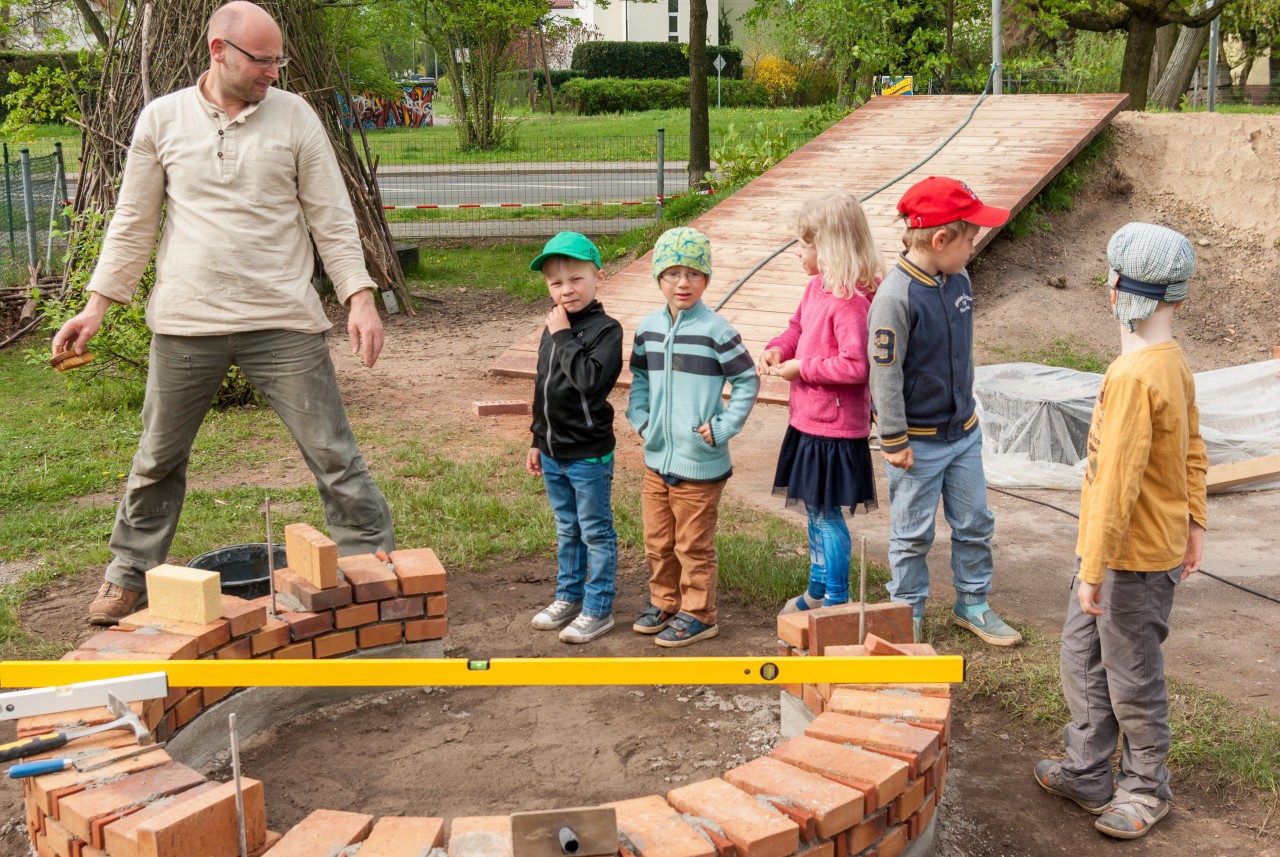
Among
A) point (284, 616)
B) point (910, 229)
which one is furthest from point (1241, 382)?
point (284, 616)

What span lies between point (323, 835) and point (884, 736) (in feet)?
4.46

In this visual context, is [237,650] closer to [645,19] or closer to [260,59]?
[260,59]

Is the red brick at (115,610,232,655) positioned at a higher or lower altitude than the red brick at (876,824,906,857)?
higher

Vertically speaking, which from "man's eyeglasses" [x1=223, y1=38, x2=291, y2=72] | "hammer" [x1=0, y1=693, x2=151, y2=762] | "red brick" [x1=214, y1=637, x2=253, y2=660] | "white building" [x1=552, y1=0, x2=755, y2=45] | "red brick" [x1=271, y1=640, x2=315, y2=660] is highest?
"white building" [x1=552, y1=0, x2=755, y2=45]

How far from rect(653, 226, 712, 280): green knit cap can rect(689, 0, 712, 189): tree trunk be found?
11309 mm

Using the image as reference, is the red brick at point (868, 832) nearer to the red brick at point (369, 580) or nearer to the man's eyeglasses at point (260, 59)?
the red brick at point (369, 580)

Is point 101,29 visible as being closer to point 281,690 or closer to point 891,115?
point 891,115

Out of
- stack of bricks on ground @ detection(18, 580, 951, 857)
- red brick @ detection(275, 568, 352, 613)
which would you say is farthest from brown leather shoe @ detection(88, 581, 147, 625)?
stack of bricks on ground @ detection(18, 580, 951, 857)

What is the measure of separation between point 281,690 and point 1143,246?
9.64 ft

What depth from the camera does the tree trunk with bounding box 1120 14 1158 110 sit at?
17.3 metres

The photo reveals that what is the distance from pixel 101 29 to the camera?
45.3 ft

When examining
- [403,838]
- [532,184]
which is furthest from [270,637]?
[532,184]

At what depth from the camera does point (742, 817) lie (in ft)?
8.82

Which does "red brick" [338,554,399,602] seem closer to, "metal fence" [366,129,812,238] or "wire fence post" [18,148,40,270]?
"wire fence post" [18,148,40,270]
